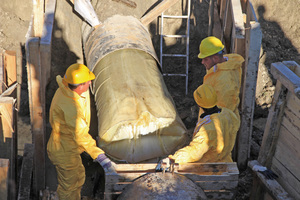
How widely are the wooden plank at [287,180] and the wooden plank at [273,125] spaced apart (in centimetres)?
10

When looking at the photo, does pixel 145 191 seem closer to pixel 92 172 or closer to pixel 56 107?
pixel 56 107

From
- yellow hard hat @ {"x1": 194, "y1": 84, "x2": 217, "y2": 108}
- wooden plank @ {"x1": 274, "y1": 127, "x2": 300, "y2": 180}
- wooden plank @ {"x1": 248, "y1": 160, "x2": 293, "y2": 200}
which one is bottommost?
wooden plank @ {"x1": 248, "y1": 160, "x2": 293, "y2": 200}

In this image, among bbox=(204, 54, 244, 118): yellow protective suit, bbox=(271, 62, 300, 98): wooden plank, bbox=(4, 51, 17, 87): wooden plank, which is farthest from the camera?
bbox=(4, 51, 17, 87): wooden plank

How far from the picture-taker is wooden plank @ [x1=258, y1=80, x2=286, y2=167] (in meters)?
4.02

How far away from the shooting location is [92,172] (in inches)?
222

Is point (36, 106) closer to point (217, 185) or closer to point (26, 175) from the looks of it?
point (26, 175)

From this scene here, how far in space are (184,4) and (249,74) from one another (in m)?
3.34

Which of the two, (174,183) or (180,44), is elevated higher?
(180,44)

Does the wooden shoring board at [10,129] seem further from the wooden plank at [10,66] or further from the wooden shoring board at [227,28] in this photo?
the wooden shoring board at [227,28]

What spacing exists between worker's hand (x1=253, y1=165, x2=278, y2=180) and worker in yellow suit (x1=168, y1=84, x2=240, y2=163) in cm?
43

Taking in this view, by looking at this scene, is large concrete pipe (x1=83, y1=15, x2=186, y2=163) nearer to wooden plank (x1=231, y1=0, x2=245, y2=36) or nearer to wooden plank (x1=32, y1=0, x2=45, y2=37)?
wooden plank (x1=32, y1=0, x2=45, y2=37)

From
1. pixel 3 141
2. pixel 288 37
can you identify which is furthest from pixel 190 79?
pixel 3 141

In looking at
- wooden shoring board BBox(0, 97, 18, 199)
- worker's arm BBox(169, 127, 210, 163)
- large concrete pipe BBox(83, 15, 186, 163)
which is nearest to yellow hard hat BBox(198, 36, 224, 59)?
large concrete pipe BBox(83, 15, 186, 163)

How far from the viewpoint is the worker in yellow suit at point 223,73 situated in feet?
15.9
